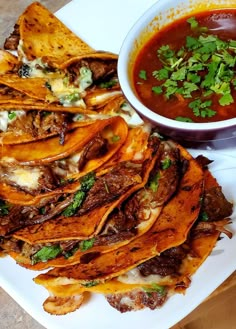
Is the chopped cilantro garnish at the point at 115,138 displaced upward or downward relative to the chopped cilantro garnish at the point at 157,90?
downward

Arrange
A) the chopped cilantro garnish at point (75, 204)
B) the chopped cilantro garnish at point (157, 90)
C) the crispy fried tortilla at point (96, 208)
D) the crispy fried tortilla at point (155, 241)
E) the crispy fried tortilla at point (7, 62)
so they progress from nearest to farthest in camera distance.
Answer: the crispy fried tortilla at point (155, 241) < the crispy fried tortilla at point (96, 208) < the chopped cilantro garnish at point (75, 204) < the chopped cilantro garnish at point (157, 90) < the crispy fried tortilla at point (7, 62)

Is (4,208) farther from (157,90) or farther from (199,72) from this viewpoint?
(199,72)

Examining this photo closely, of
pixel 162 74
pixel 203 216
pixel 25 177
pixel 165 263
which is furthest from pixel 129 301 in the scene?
pixel 162 74

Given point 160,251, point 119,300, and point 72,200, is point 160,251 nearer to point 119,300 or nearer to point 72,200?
point 119,300

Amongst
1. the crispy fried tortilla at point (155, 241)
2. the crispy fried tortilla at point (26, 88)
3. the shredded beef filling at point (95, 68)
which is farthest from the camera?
the shredded beef filling at point (95, 68)

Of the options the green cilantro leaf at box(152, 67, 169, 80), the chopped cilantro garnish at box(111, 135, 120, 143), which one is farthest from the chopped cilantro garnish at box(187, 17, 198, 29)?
the chopped cilantro garnish at box(111, 135, 120, 143)

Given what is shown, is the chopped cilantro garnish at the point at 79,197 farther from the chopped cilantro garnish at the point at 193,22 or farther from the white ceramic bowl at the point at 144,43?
the chopped cilantro garnish at the point at 193,22

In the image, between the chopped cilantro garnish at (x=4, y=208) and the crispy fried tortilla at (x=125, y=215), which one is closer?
the crispy fried tortilla at (x=125, y=215)

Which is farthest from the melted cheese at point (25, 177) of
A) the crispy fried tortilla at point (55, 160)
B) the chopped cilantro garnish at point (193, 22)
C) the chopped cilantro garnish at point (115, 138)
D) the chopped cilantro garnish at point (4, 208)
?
the chopped cilantro garnish at point (193, 22)
